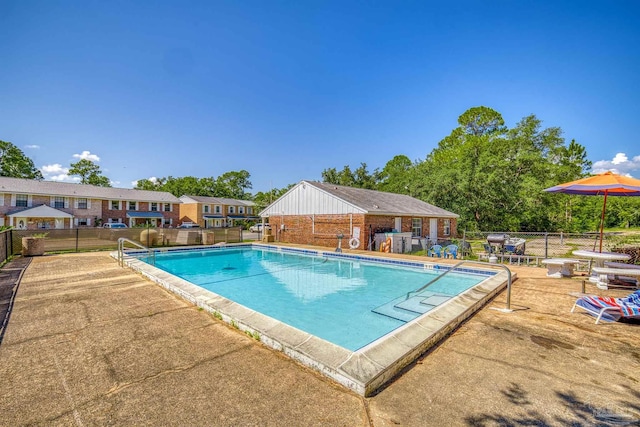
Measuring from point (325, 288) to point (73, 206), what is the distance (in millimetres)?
36048

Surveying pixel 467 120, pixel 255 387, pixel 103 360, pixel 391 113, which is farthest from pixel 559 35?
pixel 467 120

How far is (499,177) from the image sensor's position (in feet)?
87.4

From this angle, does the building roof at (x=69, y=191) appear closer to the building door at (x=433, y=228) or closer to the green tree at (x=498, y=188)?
the green tree at (x=498, y=188)

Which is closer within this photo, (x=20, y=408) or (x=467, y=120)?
(x=20, y=408)

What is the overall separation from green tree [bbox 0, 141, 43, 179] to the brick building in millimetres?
47976

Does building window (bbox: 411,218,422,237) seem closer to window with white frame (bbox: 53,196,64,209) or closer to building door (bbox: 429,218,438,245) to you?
building door (bbox: 429,218,438,245)

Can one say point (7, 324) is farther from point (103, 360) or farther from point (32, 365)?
point (103, 360)

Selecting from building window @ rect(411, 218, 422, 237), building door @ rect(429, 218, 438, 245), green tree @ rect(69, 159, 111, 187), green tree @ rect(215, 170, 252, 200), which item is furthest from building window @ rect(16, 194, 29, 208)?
building door @ rect(429, 218, 438, 245)

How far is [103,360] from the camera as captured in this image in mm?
3494

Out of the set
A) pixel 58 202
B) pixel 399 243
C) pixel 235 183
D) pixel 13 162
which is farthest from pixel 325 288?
pixel 235 183

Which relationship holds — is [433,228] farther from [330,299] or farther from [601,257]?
[330,299]

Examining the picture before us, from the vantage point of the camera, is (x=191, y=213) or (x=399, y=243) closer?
(x=399, y=243)

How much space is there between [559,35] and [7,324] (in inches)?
895

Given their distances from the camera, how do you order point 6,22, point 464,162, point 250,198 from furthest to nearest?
point 250,198, point 464,162, point 6,22
